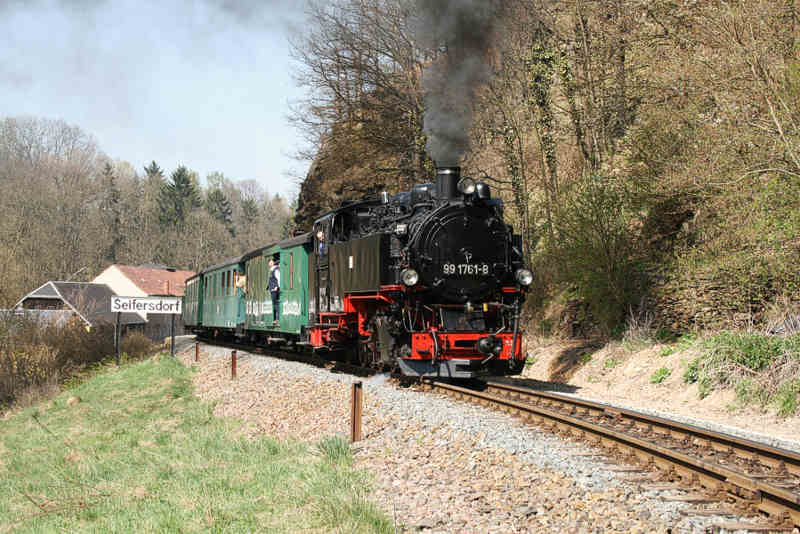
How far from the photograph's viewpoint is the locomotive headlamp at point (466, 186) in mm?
11727

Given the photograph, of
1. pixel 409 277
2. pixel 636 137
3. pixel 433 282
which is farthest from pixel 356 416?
pixel 636 137

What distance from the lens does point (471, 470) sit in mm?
6566

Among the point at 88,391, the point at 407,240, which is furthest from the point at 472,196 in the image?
the point at 88,391

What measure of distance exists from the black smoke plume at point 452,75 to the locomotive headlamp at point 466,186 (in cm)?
183

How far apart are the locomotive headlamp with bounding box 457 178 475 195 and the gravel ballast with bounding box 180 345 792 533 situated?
10.9 ft

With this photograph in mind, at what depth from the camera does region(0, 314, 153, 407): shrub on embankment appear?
82.3 ft

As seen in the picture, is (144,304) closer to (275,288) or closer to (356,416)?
(275,288)

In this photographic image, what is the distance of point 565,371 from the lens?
15.4m

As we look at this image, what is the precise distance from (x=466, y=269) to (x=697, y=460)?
245 inches

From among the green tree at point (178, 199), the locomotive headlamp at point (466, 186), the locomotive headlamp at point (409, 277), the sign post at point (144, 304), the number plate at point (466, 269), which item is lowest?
the sign post at point (144, 304)

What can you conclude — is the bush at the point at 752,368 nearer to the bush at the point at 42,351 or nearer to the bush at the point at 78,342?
the bush at the point at 42,351

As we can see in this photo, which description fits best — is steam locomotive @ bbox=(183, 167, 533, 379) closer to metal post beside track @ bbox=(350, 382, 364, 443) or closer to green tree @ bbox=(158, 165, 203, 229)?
metal post beside track @ bbox=(350, 382, 364, 443)

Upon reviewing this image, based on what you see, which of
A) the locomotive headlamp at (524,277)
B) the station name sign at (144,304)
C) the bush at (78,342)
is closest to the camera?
the locomotive headlamp at (524,277)

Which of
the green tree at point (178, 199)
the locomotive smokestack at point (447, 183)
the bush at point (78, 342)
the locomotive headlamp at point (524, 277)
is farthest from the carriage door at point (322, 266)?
the green tree at point (178, 199)
